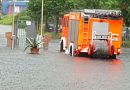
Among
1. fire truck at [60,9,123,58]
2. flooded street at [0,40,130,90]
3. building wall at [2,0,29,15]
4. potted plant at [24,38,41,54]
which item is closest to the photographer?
flooded street at [0,40,130,90]

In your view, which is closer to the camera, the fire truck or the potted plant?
the fire truck

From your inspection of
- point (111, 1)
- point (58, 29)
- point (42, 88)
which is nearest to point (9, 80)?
point (42, 88)

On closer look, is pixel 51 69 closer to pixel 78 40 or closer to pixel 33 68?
pixel 33 68

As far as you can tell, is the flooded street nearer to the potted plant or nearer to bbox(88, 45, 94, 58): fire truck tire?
bbox(88, 45, 94, 58): fire truck tire

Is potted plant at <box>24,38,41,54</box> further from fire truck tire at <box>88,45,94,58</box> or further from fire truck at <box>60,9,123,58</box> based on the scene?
fire truck tire at <box>88,45,94,58</box>

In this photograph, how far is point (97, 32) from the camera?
31.1 meters

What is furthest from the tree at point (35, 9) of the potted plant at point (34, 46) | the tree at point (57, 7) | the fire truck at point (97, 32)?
the fire truck at point (97, 32)

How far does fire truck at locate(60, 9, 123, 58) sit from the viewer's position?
30.8m

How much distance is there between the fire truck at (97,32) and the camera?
30834mm

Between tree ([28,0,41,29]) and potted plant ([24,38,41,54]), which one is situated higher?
tree ([28,0,41,29])

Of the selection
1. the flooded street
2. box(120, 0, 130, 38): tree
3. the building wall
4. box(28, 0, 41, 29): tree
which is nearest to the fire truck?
the flooded street

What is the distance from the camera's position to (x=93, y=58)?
30.8 meters

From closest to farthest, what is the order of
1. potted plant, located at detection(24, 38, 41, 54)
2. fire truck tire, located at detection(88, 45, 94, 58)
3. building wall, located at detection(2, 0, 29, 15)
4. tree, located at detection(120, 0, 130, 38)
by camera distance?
1. fire truck tire, located at detection(88, 45, 94, 58)
2. potted plant, located at detection(24, 38, 41, 54)
3. tree, located at detection(120, 0, 130, 38)
4. building wall, located at detection(2, 0, 29, 15)

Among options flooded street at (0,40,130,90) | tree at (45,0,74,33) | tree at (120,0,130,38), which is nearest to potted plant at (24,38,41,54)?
flooded street at (0,40,130,90)
